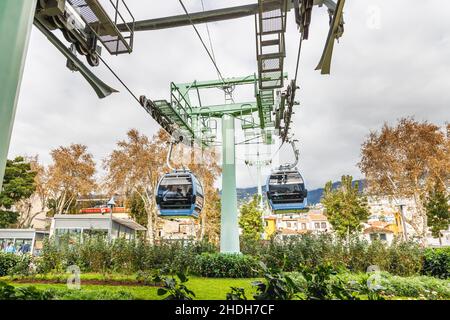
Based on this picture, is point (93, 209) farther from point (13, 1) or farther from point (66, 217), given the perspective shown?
point (13, 1)

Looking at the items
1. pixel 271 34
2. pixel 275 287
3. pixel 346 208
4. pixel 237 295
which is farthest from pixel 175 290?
pixel 346 208

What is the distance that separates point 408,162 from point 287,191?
42.2 ft

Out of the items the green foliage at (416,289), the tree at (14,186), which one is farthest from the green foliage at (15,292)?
the tree at (14,186)

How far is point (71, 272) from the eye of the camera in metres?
9.77

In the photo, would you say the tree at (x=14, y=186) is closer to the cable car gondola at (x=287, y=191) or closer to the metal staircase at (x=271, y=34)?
the cable car gondola at (x=287, y=191)

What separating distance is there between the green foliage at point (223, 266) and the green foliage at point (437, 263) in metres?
6.88

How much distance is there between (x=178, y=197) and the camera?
25.6 ft

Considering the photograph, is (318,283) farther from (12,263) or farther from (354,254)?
(12,263)

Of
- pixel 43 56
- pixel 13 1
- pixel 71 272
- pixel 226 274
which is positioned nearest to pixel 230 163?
pixel 226 274

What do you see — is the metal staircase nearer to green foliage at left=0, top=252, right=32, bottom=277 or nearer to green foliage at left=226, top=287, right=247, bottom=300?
green foliage at left=226, top=287, right=247, bottom=300

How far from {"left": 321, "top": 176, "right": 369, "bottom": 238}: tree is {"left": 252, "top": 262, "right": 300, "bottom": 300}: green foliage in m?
23.6

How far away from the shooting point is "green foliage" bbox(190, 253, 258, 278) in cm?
1060

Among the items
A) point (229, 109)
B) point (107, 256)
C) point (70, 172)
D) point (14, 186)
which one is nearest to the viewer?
point (107, 256)
